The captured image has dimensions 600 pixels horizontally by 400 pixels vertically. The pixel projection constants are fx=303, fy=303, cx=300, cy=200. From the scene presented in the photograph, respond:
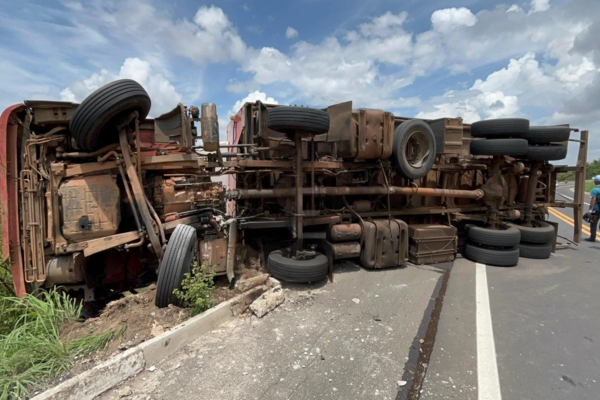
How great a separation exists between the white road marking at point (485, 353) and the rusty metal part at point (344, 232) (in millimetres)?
1947

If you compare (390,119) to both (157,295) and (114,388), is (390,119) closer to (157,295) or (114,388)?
(157,295)

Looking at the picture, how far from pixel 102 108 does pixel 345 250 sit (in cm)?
390

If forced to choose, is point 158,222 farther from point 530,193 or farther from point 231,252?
point 530,193

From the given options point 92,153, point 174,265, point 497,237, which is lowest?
point 497,237

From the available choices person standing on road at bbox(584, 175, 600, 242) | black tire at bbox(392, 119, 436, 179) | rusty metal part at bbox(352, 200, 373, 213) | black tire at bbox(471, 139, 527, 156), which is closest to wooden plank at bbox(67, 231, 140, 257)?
rusty metal part at bbox(352, 200, 373, 213)

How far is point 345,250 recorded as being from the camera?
5.07m

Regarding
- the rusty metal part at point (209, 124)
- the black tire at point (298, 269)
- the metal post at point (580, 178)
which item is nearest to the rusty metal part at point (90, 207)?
the rusty metal part at point (209, 124)

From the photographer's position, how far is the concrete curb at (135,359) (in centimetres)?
216

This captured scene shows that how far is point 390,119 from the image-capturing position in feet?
16.8

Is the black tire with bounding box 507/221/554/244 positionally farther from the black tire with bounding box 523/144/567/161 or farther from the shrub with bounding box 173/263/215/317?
the shrub with bounding box 173/263/215/317

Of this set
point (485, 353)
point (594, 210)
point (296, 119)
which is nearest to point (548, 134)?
point (594, 210)

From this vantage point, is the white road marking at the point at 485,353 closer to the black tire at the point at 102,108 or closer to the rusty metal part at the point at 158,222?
the rusty metal part at the point at 158,222

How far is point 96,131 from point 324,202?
12.4 feet

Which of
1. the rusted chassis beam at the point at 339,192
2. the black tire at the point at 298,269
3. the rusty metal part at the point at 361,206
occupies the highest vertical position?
the rusted chassis beam at the point at 339,192
